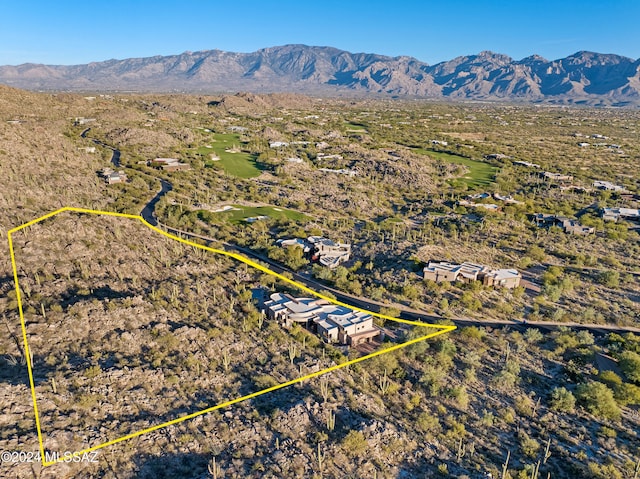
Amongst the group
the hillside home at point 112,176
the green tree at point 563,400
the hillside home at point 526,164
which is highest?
the hillside home at point 112,176

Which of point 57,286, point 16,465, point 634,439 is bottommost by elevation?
point 634,439

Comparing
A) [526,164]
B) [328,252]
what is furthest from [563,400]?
[526,164]

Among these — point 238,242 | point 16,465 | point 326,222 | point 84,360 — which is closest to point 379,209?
point 326,222

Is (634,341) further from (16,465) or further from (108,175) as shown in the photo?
(108,175)

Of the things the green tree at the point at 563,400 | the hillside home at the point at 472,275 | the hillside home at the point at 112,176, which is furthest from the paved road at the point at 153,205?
the green tree at the point at 563,400

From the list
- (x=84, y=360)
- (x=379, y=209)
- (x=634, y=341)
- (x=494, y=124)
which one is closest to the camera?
(x=84, y=360)

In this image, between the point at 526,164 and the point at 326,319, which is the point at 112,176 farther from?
the point at 526,164

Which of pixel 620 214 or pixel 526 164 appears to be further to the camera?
pixel 526 164

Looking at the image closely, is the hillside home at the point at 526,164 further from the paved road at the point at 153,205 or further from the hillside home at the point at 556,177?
the paved road at the point at 153,205
